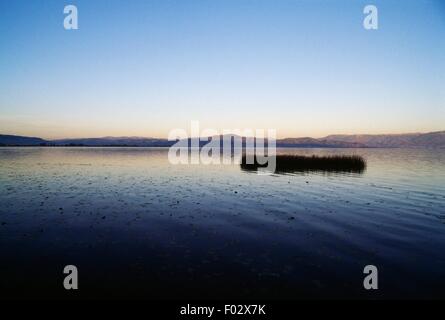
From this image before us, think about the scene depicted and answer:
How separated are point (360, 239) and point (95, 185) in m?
28.2

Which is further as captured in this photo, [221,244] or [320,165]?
[320,165]

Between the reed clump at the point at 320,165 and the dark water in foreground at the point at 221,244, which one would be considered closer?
A: the dark water in foreground at the point at 221,244

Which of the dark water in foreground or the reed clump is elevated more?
the reed clump

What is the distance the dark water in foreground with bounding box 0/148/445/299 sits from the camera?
10.3m

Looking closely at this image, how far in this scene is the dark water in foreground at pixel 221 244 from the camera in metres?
10.3

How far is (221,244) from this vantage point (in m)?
14.3

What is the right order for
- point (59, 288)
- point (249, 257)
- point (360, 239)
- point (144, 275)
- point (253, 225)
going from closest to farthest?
point (59, 288)
point (144, 275)
point (249, 257)
point (360, 239)
point (253, 225)

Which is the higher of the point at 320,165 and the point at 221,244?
the point at 320,165

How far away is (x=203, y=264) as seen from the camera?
12.0 m

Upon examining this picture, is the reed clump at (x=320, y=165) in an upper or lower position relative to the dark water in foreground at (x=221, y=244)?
upper

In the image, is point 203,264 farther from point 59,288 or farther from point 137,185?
point 137,185
